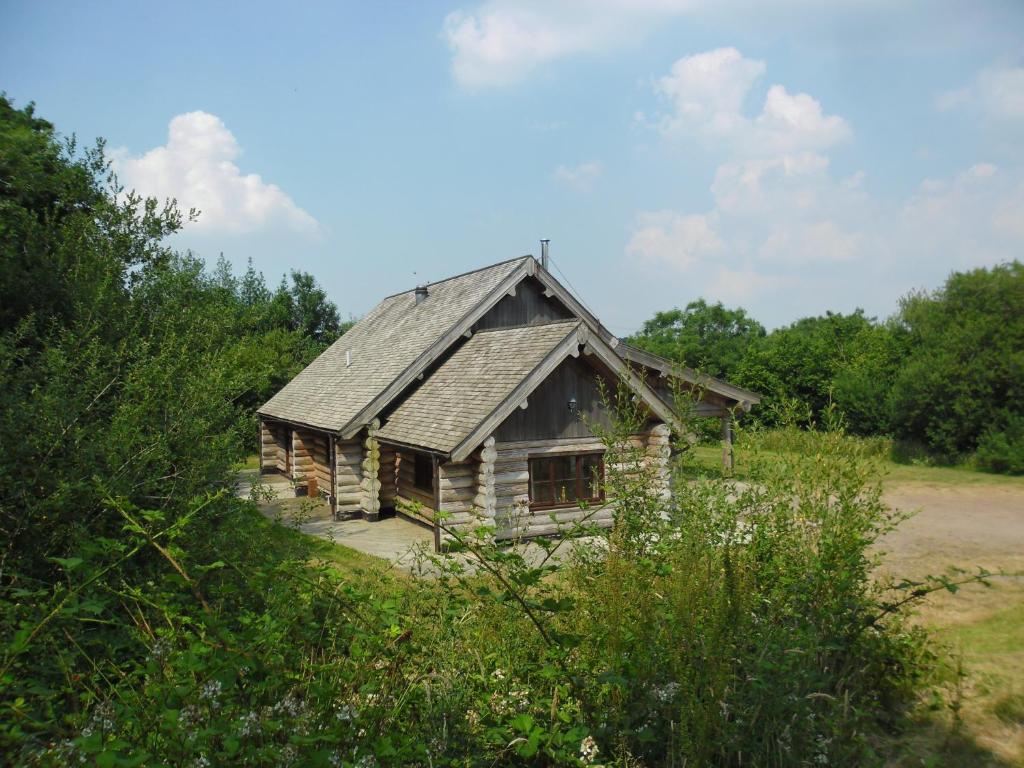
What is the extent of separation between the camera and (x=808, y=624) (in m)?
4.94

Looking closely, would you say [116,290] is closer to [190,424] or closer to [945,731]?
[190,424]

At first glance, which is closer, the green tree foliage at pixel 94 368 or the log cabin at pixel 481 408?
the green tree foliage at pixel 94 368

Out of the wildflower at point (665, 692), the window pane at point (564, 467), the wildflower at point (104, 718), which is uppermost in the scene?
the window pane at point (564, 467)

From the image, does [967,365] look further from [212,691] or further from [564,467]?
[212,691]

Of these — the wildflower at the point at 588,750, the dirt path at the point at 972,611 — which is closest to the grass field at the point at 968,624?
the dirt path at the point at 972,611

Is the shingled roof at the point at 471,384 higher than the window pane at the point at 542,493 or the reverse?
higher

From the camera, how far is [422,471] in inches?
620

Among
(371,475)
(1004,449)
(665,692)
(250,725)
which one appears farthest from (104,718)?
(1004,449)

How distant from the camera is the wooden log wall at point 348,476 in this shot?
54.7ft

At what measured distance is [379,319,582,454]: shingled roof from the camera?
43.8 feet

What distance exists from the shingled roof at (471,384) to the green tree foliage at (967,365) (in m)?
15.6

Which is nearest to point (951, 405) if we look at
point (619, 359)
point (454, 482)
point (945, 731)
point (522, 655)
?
point (619, 359)

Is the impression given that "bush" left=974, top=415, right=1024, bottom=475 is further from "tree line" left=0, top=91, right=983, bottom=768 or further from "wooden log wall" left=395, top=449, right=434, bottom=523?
"tree line" left=0, top=91, right=983, bottom=768

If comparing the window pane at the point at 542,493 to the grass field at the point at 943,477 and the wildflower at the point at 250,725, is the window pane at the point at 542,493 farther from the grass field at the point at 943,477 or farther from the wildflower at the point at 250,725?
the wildflower at the point at 250,725
